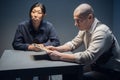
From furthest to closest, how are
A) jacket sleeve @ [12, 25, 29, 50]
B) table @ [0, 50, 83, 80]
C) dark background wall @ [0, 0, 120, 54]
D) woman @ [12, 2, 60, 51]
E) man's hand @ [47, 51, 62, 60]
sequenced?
dark background wall @ [0, 0, 120, 54] → woman @ [12, 2, 60, 51] → jacket sleeve @ [12, 25, 29, 50] → man's hand @ [47, 51, 62, 60] → table @ [0, 50, 83, 80]

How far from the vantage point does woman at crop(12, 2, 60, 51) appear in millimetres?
3121

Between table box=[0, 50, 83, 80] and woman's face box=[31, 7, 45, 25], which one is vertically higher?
woman's face box=[31, 7, 45, 25]

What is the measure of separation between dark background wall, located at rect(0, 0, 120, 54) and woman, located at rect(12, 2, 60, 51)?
77cm

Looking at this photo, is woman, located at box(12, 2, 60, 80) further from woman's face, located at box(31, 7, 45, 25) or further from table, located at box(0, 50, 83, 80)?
table, located at box(0, 50, 83, 80)

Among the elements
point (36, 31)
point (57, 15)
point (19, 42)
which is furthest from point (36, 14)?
point (57, 15)

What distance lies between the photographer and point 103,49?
2.20 m

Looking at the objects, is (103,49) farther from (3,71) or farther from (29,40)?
(29,40)

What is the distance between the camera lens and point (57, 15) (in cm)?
407

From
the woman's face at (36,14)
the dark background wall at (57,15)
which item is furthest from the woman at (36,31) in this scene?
the dark background wall at (57,15)

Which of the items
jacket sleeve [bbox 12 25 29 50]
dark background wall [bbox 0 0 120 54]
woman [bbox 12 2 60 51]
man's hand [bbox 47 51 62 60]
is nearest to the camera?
man's hand [bbox 47 51 62 60]

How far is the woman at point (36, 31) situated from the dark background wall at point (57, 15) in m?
0.77

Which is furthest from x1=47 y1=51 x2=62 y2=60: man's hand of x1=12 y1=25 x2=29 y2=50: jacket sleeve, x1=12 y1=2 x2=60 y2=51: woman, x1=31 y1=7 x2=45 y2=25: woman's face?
x1=31 y1=7 x2=45 y2=25: woman's face

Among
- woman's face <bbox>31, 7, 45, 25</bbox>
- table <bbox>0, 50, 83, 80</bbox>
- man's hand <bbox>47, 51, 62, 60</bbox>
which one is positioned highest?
woman's face <bbox>31, 7, 45, 25</bbox>

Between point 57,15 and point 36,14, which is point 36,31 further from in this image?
point 57,15
